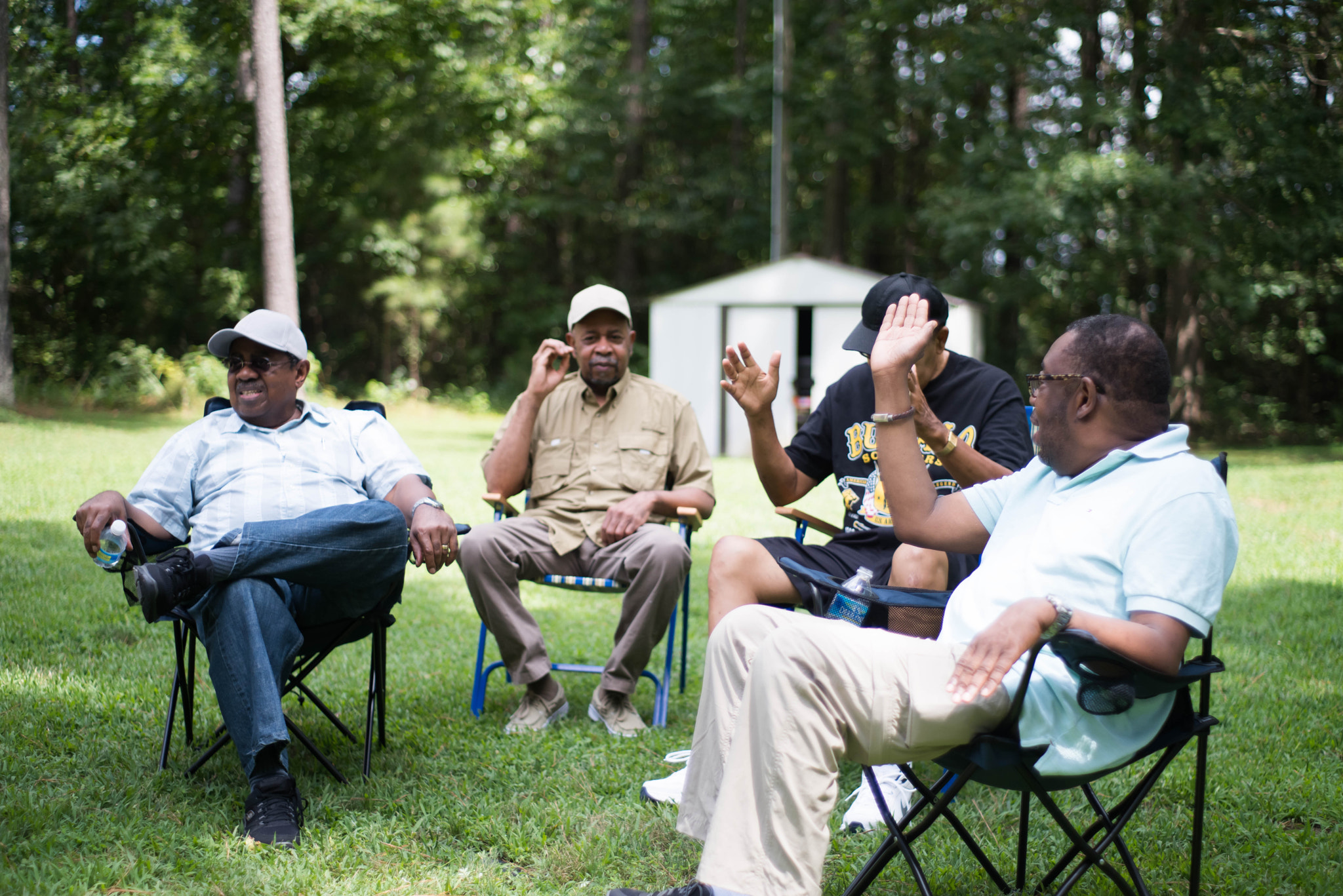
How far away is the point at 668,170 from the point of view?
78.1 ft

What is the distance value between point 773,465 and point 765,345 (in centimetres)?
1192

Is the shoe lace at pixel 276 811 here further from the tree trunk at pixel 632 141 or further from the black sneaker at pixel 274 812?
the tree trunk at pixel 632 141

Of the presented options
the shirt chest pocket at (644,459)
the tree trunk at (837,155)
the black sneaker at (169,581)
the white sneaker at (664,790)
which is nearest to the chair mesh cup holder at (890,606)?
the white sneaker at (664,790)

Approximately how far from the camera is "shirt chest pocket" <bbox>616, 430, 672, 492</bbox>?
3.90m

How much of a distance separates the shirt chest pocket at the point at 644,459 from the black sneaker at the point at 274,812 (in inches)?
64.6

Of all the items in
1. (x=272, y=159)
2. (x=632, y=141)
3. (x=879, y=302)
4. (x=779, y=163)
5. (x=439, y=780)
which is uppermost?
(x=632, y=141)

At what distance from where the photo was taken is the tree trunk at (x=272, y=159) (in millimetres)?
10344

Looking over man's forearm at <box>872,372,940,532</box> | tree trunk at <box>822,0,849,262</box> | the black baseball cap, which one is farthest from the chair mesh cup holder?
tree trunk at <box>822,0,849,262</box>

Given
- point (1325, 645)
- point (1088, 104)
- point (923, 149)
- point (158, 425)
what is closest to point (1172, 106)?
point (1088, 104)

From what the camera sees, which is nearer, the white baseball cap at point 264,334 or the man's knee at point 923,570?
the man's knee at point 923,570

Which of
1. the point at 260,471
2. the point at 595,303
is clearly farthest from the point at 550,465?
the point at 260,471

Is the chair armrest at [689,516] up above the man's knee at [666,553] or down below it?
above

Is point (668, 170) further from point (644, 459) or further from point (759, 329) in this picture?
point (644, 459)

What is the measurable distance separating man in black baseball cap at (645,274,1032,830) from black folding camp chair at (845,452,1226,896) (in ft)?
2.32
